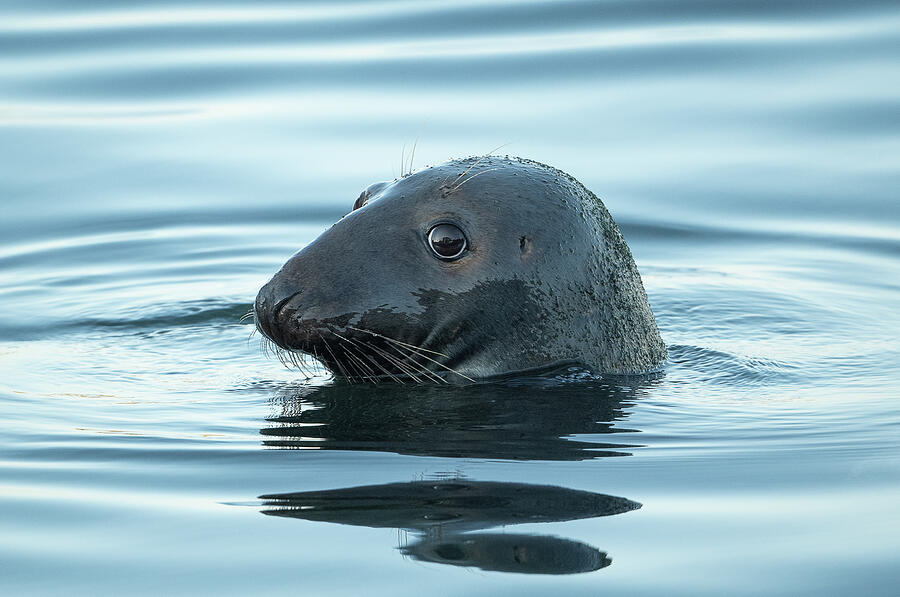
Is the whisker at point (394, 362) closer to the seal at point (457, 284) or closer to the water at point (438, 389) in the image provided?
the seal at point (457, 284)

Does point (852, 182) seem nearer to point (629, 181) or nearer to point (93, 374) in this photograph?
point (629, 181)

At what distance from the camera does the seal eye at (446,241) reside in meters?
6.86

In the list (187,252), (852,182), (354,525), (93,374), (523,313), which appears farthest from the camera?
(852,182)

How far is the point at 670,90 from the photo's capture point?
47.7 ft

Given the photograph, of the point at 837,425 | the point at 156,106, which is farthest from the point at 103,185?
the point at 837,425

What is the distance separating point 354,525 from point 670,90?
1024 cm

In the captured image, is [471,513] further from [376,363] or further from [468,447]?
[376,363]

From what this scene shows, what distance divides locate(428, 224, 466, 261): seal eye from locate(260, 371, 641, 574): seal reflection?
24.8 inches

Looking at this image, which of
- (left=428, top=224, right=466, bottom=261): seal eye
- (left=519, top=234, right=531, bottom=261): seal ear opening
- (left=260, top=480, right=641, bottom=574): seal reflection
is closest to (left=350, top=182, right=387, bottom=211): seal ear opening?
(left=428, top=224, right=466, bottom=261): seal eye

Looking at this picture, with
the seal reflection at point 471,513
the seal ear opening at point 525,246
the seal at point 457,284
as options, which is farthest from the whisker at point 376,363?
the seal reflection at point 471,513

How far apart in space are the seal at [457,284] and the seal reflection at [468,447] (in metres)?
0.16

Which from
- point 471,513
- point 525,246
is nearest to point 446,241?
point 525,246

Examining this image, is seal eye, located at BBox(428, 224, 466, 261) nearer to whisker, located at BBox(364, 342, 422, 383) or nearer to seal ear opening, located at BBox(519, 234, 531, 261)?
seal ear opening, located at BBox(519, 234, 531, 261)

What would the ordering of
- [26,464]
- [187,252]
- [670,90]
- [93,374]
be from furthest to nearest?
[670,90] → [187,252] → [93,374] → [26,464]
